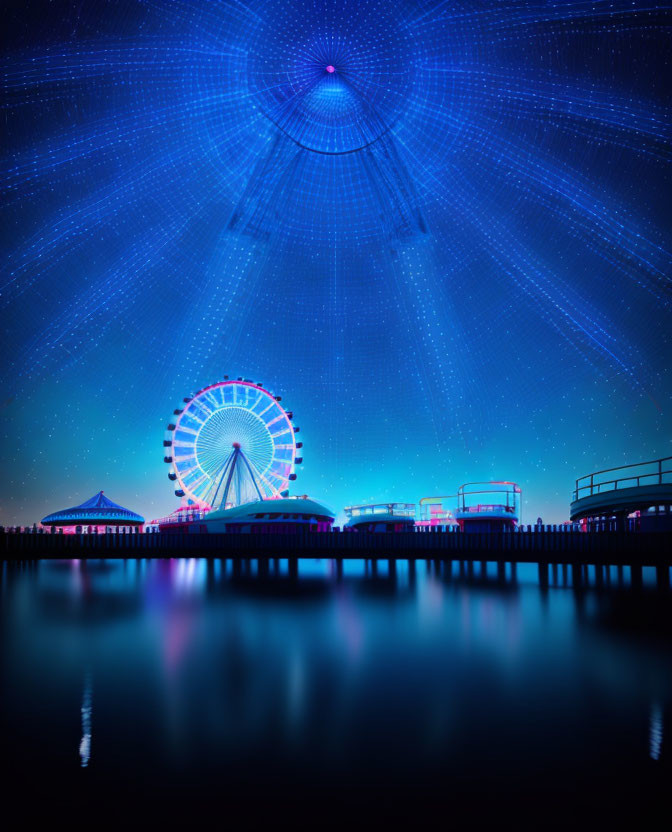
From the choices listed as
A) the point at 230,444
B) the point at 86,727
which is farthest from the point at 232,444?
the point at 86,727

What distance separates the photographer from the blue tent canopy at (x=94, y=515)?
44.2 m

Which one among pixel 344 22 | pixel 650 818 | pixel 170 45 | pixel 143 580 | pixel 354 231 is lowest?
pixel 143 580

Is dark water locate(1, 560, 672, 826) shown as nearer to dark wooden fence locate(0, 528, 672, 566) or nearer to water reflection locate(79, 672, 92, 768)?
water reflection locate(79, 672, 92, 768)

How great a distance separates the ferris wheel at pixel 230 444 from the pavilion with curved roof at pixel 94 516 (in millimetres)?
13044

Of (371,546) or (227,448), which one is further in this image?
(227,448)

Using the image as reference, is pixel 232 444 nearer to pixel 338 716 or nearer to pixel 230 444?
pixel 230 444

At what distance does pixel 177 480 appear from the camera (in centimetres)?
3688

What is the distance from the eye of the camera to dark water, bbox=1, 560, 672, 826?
12.1 feet

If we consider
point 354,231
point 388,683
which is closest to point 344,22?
point 354,231

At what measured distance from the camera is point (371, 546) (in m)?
22.4

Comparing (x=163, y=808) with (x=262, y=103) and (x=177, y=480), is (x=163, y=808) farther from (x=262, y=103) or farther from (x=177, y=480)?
(x=177, y=480)

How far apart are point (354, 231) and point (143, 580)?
2296 centimetres

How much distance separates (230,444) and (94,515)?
16.4 meters

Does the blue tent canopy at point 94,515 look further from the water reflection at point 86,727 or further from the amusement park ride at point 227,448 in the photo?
the water reflection at point 86,727
